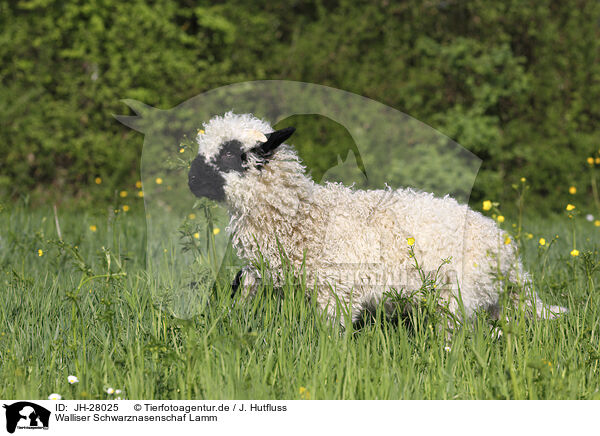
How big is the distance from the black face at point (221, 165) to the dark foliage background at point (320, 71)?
17.3 feet

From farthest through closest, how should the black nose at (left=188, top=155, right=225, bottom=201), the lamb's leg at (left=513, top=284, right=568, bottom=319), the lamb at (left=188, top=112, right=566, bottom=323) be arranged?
the lamb's leg at (left=513, top=284, right=568, bottom=319)
the lamb at (left=188, top=112, right=566, bottom=323)
the black nose at (left=188, top=155, right=225, bottom=201)

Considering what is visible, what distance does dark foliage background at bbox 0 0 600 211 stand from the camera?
26.3 ft

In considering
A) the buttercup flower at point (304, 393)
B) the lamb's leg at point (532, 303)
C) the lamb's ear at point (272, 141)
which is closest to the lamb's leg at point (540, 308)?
the lamb's leg at point (532, 303)

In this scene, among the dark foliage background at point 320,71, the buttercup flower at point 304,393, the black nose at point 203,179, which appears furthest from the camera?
the dark foliage background at point 320,71

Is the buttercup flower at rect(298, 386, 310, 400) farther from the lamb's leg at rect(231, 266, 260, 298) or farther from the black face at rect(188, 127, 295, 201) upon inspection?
the black face at rect(188, 127, 295, 201)

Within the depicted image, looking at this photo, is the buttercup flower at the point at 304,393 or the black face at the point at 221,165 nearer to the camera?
the buttercup flower at the point at 304,393

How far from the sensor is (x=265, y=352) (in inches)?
117

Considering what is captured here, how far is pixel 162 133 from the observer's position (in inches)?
124

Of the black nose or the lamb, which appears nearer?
the black nose

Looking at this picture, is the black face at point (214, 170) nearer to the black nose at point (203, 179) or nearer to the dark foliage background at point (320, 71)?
the black nose at point (203, 179)

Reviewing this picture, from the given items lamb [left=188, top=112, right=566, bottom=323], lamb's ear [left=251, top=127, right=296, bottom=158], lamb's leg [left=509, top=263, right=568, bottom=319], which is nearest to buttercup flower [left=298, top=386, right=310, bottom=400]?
lamb [left=188, top=112, right=566, bottom=323]

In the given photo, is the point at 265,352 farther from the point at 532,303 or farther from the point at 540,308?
the point at 540,308

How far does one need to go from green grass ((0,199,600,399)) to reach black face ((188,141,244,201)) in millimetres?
599
